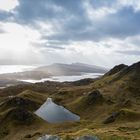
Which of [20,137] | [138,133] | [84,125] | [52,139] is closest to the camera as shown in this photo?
[52,139]

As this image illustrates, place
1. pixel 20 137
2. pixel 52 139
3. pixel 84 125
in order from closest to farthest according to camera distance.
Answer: pixel 52 139, pixel 20 137, pixel 84 125

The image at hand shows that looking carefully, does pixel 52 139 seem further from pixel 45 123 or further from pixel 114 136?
pixel 45 123

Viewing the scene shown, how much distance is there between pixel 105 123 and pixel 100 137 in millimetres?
64793

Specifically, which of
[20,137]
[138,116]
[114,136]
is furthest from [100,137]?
[138,116]

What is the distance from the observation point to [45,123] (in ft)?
653

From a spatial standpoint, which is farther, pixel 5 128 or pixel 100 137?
pixel 5 128

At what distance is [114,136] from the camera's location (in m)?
126

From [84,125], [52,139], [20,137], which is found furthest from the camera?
[84,125]

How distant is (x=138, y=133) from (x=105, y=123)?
47.7m

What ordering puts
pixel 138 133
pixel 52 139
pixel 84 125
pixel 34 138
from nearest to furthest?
pixel 52 139 < pixel 138 133 < pixel 34 138 < pixel 84 125

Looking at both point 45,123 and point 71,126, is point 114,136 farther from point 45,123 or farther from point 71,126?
point 45,123

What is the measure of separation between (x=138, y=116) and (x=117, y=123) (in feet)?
59.8

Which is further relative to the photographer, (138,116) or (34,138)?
(138,116)

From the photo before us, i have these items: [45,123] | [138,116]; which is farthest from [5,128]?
[138,116]
